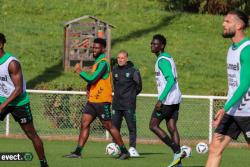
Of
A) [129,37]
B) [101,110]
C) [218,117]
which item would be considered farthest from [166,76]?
[129,37]

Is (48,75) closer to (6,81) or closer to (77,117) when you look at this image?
(77,117)

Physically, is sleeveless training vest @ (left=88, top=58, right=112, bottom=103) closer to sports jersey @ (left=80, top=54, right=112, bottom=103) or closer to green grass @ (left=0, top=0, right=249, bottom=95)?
sports jersey @ (left=80, top=54, right=112, bottom=103)

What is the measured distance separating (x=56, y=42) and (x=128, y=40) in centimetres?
278

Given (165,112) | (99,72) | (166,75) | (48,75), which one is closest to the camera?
(166,75)

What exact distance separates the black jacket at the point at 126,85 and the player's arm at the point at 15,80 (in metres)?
5.02

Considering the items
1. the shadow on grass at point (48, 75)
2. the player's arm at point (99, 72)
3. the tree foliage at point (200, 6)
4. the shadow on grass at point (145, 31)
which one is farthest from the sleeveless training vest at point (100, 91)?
the tree foliage at point (200, 6)

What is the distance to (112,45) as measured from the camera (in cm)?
3272

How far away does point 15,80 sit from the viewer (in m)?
11.8

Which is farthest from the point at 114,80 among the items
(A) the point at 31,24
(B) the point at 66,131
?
(A) the point at 31,24

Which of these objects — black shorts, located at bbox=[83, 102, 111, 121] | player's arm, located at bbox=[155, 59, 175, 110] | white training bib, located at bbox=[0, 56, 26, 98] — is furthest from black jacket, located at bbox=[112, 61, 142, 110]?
white training bib, located at bbox=[0, 56, 26, 98]

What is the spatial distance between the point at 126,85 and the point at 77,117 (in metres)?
4.28

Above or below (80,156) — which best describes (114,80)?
above

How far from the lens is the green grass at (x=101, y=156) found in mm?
14211

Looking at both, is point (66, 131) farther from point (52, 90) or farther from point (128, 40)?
point (128, 40)
